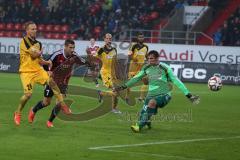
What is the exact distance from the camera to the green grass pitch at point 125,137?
12.4 meters

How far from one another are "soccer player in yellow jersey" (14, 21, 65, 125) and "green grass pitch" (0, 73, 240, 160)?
74 cm

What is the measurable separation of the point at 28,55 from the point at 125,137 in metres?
3.36

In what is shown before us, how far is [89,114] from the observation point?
19453 millimetres

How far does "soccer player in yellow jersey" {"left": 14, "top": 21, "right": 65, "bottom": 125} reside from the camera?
53.0 ft

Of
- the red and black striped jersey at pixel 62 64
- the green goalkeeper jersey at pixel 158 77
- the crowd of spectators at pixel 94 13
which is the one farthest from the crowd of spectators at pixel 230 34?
the green goalkeeper jersey at pixel 158 77

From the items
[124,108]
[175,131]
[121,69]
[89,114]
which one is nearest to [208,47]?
Result: [121,69]

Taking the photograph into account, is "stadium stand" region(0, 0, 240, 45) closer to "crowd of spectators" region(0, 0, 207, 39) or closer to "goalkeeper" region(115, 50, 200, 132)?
"crowd of spectators" region(0, 0, 207, 39)

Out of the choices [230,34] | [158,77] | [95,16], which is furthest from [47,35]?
[158,77]

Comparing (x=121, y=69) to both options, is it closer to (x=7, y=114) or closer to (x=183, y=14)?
(x=183, y=14)

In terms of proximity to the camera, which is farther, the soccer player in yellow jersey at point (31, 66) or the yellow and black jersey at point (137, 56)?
the yellow and black jersey at point (137, 56)

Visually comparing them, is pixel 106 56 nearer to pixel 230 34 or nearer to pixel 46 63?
pixel 46 63

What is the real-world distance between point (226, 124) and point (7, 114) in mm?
5877

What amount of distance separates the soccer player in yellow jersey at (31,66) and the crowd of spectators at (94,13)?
84.0 feet

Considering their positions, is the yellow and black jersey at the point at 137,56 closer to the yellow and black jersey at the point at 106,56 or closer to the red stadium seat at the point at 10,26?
the yellow and black jersey at the point at 106,56
